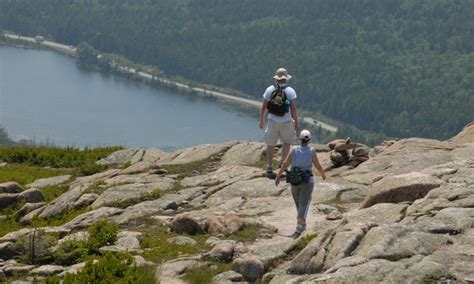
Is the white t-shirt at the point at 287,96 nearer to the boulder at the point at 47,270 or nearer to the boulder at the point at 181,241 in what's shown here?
the boulder at the point at 181,241

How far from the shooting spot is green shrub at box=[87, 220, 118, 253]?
19797 mm

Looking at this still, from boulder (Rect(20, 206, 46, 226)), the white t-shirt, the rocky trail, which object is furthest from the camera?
boulder (Rect(20, 206, 46, 226))

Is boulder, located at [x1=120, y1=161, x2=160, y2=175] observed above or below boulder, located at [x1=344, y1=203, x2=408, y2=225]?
below

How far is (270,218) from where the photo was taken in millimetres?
22562

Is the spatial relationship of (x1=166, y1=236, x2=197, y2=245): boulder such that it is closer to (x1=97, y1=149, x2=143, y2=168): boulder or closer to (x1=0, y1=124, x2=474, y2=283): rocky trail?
(x1=0, y1=124, x2=474, y2=283): rocky trail

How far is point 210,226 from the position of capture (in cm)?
2119

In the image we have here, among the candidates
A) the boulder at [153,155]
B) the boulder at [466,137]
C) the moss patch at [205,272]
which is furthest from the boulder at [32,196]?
the boulder at [466,137]

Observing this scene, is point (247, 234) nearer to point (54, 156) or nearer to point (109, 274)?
point (109, 274)

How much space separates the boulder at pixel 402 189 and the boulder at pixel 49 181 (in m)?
17.4

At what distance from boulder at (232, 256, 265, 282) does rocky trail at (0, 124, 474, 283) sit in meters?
0.03

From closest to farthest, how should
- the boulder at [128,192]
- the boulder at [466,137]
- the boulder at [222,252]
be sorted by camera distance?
1. the boulder at [222,252]
2. the boulder at [128,192]
3. the boulder at [466,137]

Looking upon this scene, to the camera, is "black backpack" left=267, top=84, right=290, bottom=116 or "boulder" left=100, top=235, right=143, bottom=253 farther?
"black backpack" left=267, top=84, right=290, bottom=116

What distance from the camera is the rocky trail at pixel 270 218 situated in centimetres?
1548

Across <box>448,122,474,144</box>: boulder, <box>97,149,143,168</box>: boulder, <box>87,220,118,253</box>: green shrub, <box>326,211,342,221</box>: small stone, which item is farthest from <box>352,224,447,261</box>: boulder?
<box>97,149,143,168</box>: boulder
